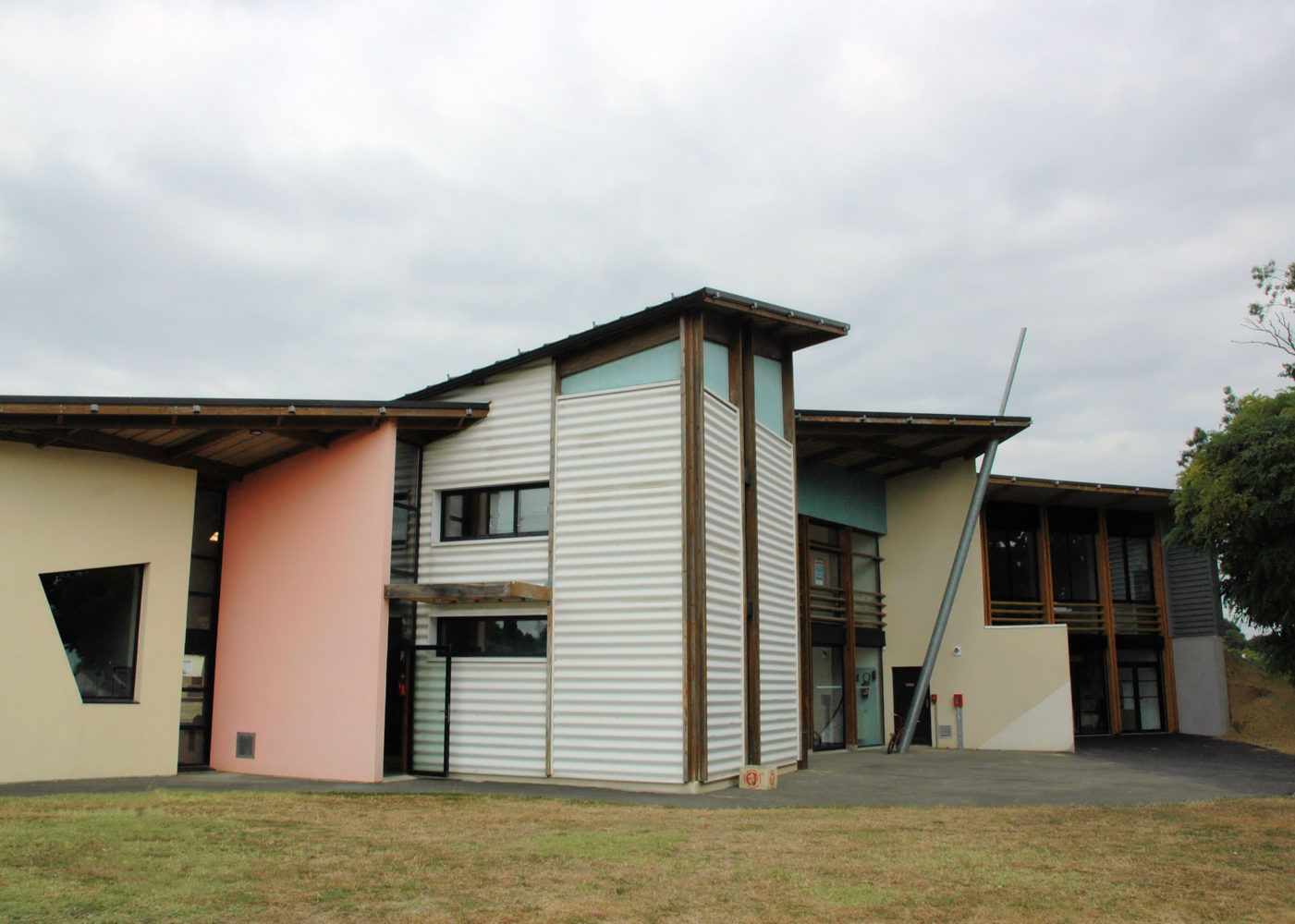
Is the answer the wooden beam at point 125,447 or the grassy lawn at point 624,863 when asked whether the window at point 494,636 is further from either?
the wooden beam at point 125,447

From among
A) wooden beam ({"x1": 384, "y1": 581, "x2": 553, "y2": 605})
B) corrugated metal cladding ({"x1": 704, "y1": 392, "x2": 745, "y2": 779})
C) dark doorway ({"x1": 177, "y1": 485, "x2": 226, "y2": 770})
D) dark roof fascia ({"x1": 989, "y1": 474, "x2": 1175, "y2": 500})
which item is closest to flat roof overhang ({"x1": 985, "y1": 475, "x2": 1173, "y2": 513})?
dark roof fascia ({"x1": 989, "y1": 474, "x2": 1175, "y2": 500})

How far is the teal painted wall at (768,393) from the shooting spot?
54.2ft

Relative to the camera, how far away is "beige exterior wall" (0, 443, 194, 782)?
1316cm

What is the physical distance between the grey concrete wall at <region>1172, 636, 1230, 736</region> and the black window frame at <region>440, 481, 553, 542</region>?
1863 cm

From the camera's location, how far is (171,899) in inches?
262

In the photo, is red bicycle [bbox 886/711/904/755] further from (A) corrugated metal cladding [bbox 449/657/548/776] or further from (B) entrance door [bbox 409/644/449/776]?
(B) entrance door [bbox 409/644/449/776]

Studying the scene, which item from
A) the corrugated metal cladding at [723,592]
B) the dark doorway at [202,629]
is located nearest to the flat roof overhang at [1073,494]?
the corrugated metal cladding at [723,592]

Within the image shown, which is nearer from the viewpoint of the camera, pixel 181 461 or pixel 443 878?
pixel 443 878

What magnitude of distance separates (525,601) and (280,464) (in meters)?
4.32

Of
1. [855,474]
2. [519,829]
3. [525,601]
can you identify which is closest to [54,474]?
[525,601]

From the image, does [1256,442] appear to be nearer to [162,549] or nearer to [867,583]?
[867,583]

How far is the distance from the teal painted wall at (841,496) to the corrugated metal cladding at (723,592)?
19.3 feet

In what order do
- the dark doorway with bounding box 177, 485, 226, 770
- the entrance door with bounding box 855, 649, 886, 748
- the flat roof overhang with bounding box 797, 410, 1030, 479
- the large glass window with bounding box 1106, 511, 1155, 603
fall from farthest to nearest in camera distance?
the large glass window with bounding box 1106, 511, 1155, 603 → the entrance door with bounding box 855, 649, 886, 748 → the flat roof overhang with bounding box 797, 410, 1030, 479 → the dark doorway with bounding box 177, 485, 226, 770

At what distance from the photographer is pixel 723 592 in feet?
47.8
